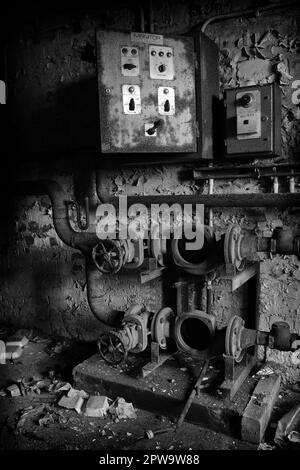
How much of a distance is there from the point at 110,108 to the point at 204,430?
4.81 feet

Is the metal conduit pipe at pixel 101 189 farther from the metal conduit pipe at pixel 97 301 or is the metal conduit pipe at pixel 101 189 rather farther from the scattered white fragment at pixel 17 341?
the scattered white fragment at pixel 17 341

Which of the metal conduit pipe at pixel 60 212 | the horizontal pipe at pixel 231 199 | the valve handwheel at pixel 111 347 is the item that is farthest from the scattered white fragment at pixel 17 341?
the horizontal pipe at pixel 231 199

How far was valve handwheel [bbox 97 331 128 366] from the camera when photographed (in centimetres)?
163

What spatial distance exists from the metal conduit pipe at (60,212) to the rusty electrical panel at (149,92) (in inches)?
23.6

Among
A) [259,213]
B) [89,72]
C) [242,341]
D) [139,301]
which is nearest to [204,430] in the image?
[242,341]

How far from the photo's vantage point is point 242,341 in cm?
160

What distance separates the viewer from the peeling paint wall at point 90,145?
177 centimetres

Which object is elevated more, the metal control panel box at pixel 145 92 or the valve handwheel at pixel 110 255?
the metal control panel box at pixel 145 92

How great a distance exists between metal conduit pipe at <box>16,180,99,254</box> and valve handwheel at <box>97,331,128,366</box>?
558mm

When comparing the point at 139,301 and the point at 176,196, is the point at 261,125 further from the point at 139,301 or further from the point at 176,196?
the point at 139,301

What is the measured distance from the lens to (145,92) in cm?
A: 164

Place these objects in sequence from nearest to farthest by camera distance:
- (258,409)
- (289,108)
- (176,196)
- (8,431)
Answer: (258,409)
(8,431)
(289,108)
(176,196)

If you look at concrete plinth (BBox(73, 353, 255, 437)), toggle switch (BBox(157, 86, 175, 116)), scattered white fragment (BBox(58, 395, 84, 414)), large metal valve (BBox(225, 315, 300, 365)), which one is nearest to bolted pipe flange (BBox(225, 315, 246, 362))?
large metal valve (BBox(225, 315, 300, 365))

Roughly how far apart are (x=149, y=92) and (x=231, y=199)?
646 mm
